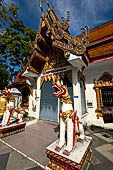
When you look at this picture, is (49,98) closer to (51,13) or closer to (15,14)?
(51,13)

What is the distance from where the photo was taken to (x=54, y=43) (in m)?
4.30

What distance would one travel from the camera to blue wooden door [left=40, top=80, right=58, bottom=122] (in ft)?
16.8

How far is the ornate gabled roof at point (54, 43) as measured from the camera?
12.3 ft

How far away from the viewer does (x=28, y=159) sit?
2131mm

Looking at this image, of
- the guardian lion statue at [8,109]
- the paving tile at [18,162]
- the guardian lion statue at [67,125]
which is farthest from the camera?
the guardian lion statue at [8,109]

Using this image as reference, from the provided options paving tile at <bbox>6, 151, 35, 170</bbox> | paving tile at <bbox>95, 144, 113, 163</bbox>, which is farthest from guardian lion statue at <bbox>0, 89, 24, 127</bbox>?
paving tile at <bbox>95, 144, 113, 163</bbox>

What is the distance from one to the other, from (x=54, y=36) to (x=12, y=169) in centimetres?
533

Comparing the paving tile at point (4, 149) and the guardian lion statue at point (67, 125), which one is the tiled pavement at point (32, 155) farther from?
the guardian lion statue at point (67, 125)

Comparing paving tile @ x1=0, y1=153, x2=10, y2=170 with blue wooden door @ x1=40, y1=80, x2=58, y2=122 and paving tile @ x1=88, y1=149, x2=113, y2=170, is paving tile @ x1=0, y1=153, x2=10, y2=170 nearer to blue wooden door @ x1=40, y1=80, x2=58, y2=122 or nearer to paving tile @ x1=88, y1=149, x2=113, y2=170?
paving tile @ x1=88, y1=149, x2=113, y2=170

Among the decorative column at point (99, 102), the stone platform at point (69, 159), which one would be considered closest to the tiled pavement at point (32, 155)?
the stone platform at point (69, 159)

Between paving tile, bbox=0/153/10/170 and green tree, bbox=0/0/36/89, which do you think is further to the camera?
green tree, bbox=0/0/36/89

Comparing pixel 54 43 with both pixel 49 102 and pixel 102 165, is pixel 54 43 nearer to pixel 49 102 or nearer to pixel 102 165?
pixel 49 102

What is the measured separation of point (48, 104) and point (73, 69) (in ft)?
9.35

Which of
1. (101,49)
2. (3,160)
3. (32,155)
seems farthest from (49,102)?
(101,49)
